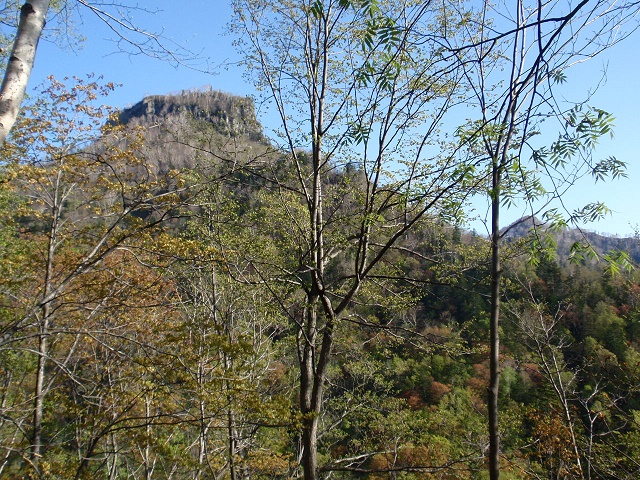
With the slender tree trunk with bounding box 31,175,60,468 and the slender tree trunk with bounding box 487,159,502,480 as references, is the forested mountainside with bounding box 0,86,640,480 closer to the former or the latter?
the slender tree trunk with bounding box 31,175,60,468

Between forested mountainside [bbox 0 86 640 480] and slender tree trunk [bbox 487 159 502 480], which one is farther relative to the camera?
forested mountainside [bbox 0 86 640 480]

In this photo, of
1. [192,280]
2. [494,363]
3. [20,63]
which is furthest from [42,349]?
[494,363]

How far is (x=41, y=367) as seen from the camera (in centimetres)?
603

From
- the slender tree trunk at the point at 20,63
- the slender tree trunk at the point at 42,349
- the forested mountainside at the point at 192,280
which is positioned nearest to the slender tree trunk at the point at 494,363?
the forested mountainside at the point at 192,280

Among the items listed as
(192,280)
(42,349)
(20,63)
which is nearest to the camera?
(20,63)

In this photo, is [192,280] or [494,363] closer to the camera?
[494,363]

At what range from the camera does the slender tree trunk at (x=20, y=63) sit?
1.83 meters

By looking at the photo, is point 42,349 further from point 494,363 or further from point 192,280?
point 494,363

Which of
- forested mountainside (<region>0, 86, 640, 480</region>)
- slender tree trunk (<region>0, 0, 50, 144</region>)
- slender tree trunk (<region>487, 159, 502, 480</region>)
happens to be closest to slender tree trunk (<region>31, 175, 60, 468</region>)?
forested mountainside (<region>0, 86, 640, 480</region>)

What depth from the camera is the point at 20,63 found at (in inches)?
73.9

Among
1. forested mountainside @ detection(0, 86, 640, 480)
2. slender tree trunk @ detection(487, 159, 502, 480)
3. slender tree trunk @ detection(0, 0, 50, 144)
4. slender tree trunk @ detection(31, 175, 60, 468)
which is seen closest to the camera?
slender tree trunk @ detection(0, 0, 50, 144)

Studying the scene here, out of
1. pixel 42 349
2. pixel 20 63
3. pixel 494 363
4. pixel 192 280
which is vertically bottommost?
pixel 42 349

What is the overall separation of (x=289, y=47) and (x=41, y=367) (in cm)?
584

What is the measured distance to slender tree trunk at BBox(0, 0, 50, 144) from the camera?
1833 millimetres
